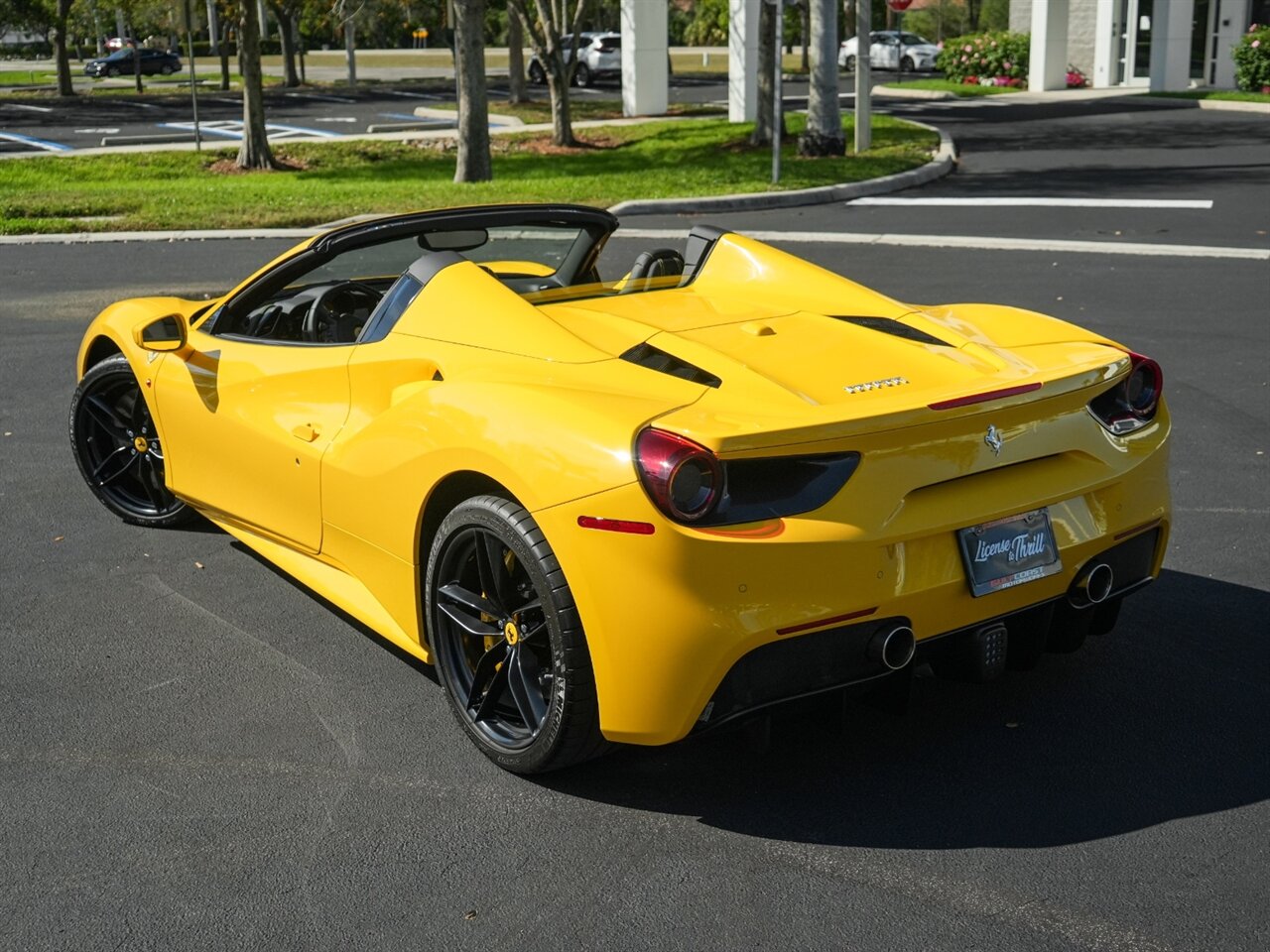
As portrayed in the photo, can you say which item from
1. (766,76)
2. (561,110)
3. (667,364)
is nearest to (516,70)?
(561,110)

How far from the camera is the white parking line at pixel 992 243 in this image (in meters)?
13.4

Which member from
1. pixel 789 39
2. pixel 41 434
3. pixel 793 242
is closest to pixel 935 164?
pixel 793 242

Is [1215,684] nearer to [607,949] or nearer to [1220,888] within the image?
[1220,888]

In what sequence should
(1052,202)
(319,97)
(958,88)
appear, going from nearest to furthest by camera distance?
(1052,202) < (958,88) < (319,97)

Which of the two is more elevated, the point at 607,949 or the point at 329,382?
the point at 329,382

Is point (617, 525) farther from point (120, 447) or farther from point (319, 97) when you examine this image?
point (319, 97)

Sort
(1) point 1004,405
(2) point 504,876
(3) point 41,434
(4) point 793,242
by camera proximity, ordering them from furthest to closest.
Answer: (4) point 793,242
(3) point 41,434
(1) point 1004,405
(2) point 504,876

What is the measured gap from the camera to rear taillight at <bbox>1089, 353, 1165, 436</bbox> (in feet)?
14.2

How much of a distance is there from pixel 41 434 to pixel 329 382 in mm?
3870

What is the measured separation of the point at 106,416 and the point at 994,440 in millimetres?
4058

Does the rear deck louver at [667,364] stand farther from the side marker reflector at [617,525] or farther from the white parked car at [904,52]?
the white parked car at [904,52]

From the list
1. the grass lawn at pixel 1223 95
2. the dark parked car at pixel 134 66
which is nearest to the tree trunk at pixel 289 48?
Result: the dark parked car at pixel 134 66

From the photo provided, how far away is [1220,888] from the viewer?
3.48 meters

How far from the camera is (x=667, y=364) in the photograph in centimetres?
414
